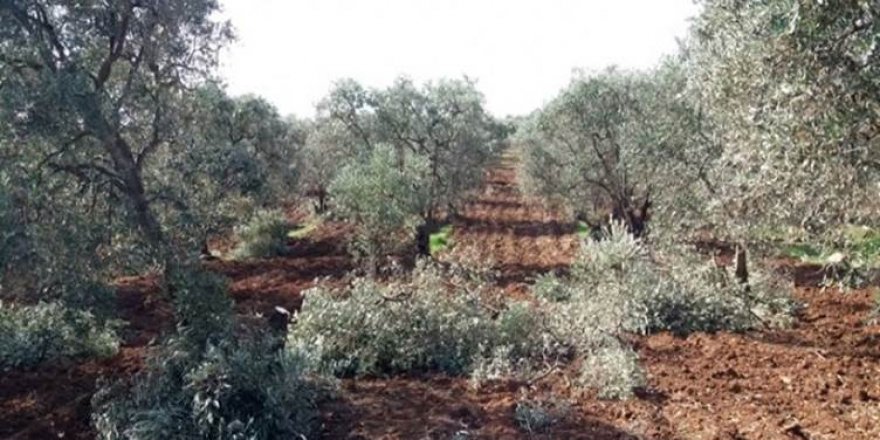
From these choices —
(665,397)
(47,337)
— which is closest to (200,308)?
(47,337)

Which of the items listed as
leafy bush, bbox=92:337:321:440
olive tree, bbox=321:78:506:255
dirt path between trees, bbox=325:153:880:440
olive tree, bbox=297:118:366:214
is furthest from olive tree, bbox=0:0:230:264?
olive tree, bbox=297:118:366:214

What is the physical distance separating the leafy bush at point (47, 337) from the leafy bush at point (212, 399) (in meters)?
2.87

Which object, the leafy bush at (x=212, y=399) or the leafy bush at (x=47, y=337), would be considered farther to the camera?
the leafy bush at (x=47, y=337)

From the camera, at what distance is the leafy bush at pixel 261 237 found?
2775 centimetres

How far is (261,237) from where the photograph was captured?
91.5 feet

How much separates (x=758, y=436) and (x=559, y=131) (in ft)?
69.8

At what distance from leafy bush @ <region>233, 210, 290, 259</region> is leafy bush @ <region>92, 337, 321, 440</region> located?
777 inches

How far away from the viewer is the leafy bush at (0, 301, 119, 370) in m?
10.4

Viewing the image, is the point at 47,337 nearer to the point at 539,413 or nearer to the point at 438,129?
the point at 539,413

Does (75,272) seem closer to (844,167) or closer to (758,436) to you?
(758,436)

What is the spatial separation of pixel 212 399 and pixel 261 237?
69.9 feet

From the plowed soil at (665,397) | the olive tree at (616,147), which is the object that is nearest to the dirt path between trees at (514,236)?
the olive tree at (616,147)

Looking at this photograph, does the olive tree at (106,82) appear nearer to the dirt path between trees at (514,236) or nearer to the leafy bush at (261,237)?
the dirt path between trees at (514,236)

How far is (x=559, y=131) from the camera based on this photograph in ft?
89.9
